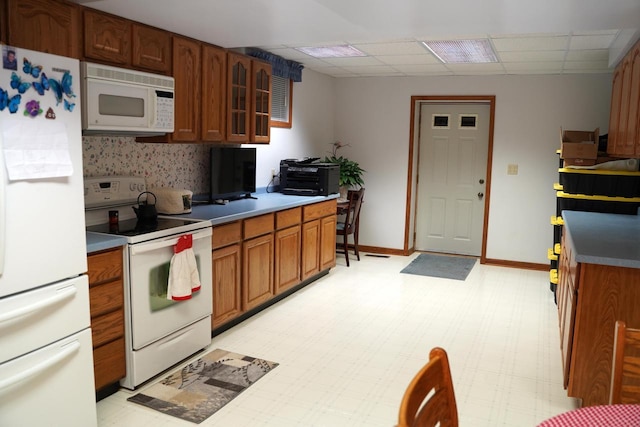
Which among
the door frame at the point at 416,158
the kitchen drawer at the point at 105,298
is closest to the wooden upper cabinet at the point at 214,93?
the kitchen drawer at the point at 105,298

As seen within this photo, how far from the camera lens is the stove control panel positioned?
332 cm

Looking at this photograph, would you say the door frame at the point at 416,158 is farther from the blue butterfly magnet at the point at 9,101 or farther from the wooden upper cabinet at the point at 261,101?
the blue butterfly magnet at the point at 9,101

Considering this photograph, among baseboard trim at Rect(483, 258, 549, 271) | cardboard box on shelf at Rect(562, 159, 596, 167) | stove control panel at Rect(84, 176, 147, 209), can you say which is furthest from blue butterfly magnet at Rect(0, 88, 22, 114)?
baseboard trim at Rect(483, 258, 549, 271)

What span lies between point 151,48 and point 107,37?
0.38 m

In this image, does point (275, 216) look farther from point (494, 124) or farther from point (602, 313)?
point (494, 124)

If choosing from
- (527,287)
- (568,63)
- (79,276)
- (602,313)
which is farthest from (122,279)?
(568,63)

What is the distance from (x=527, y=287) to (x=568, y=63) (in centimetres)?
227

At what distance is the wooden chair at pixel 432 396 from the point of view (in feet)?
3.94

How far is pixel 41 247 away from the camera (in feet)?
7.21

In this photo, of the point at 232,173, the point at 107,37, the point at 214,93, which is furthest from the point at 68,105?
the point at 232,173

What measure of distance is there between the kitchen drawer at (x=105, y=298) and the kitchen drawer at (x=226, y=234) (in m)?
0.86

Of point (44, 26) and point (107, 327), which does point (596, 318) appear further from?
point (44, 26)

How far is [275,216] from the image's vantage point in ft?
14.6

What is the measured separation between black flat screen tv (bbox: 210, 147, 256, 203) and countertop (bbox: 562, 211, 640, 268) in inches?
107
